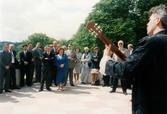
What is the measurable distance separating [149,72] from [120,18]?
19943mm

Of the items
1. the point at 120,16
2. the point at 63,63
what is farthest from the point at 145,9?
the point at 63,63

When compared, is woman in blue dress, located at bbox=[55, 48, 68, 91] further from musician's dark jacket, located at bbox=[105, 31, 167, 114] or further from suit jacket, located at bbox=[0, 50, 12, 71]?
musician's dark jacket, located at bbox=[105, 31, 167, 114]

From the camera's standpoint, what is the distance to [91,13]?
22.9 m

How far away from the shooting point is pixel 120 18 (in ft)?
67.2

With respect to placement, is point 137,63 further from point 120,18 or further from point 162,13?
point 120,18

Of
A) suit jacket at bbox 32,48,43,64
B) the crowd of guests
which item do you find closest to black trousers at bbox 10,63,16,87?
the crowd of guests

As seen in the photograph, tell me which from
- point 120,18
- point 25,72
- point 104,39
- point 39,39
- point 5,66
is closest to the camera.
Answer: point 104,39

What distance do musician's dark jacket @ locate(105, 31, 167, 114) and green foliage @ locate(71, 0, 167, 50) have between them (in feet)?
60.5

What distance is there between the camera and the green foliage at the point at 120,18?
19.8 metres

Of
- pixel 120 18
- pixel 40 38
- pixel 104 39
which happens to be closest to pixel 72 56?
pixel 104 39

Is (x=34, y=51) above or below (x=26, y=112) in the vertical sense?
above

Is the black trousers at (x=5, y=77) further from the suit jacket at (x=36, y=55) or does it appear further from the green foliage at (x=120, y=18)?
the green foliage at (x=120, y=18)

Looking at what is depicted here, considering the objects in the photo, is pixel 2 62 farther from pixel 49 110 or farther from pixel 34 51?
pixel 49 110

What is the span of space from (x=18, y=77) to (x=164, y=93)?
7.53 metres
